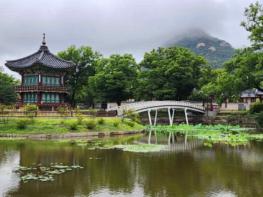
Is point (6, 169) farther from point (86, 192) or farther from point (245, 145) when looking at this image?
point (245, 145)

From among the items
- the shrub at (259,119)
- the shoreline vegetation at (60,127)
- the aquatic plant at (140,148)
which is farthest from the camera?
the shrub at (259,119)

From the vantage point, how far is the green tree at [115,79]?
6850 centimetres

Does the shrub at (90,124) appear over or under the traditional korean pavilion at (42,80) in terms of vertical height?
under

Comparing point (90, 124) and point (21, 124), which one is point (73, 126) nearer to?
point (90, 124)

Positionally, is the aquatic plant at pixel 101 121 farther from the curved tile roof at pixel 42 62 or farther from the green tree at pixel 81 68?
the green tree at pixel 81 68

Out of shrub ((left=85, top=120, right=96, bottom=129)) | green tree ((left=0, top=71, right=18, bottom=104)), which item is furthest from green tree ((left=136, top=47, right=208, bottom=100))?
shrub ((left=85, top=120, right=96, bottom=129))

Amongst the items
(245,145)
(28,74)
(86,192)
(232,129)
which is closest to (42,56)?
(28,74)

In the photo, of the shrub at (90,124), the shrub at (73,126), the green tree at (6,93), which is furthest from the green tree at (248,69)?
the green tree at (6,93)

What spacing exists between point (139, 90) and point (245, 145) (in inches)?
1379

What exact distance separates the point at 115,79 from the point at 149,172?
48.3 m

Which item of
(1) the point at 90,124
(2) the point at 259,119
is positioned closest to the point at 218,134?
(2) the point at 259,119

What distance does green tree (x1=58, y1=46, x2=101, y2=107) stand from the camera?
251 ft

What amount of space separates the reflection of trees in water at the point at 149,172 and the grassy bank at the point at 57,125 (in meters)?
7.81

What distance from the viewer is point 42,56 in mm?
60156
